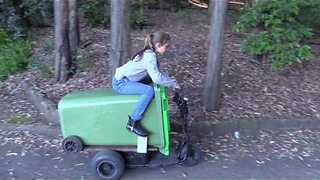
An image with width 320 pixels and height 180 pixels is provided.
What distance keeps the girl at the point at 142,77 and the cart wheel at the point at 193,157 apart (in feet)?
1.95

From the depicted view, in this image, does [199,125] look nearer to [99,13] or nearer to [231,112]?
[231,112]

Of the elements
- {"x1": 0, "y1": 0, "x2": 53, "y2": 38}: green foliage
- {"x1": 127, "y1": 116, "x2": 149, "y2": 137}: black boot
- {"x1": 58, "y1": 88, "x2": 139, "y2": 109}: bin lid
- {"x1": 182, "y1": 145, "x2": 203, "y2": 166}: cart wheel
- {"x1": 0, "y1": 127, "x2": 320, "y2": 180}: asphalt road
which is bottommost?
{"x1": 0, "y1": 127, "x2": 320, "y2": 180}: asphalt road

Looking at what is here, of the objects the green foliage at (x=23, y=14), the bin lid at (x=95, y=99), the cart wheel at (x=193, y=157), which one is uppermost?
the green foliage at (x=23, y=14)

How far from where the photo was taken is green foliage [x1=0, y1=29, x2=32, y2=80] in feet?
26.3

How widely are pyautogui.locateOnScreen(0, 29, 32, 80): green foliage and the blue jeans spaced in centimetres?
309

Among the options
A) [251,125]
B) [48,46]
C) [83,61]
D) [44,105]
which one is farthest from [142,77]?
[48,46]

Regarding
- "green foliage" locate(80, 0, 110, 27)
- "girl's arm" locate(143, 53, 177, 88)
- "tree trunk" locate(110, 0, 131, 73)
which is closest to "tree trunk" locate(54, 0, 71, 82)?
"tree trunk" locate(110, 0, 131, 73)

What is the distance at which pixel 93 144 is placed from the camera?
5.37 m

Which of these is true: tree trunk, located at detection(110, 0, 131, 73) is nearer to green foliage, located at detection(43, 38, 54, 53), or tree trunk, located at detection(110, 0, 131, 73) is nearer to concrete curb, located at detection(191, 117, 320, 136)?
concrete curb, located at detection(191, 117, 320, 136)

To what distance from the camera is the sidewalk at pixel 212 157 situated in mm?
5500

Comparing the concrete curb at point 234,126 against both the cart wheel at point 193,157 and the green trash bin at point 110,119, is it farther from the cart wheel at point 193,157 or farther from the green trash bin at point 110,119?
the green trash bin at point 110,119

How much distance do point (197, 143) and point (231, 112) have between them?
77cm

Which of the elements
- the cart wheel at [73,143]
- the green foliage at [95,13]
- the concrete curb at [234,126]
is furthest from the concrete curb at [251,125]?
the green foliage at [95,13]

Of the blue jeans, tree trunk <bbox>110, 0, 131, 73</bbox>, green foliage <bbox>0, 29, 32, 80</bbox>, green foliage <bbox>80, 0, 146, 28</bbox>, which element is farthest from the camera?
green foliage <bbox>80, 0, 146, 28</bbox>
